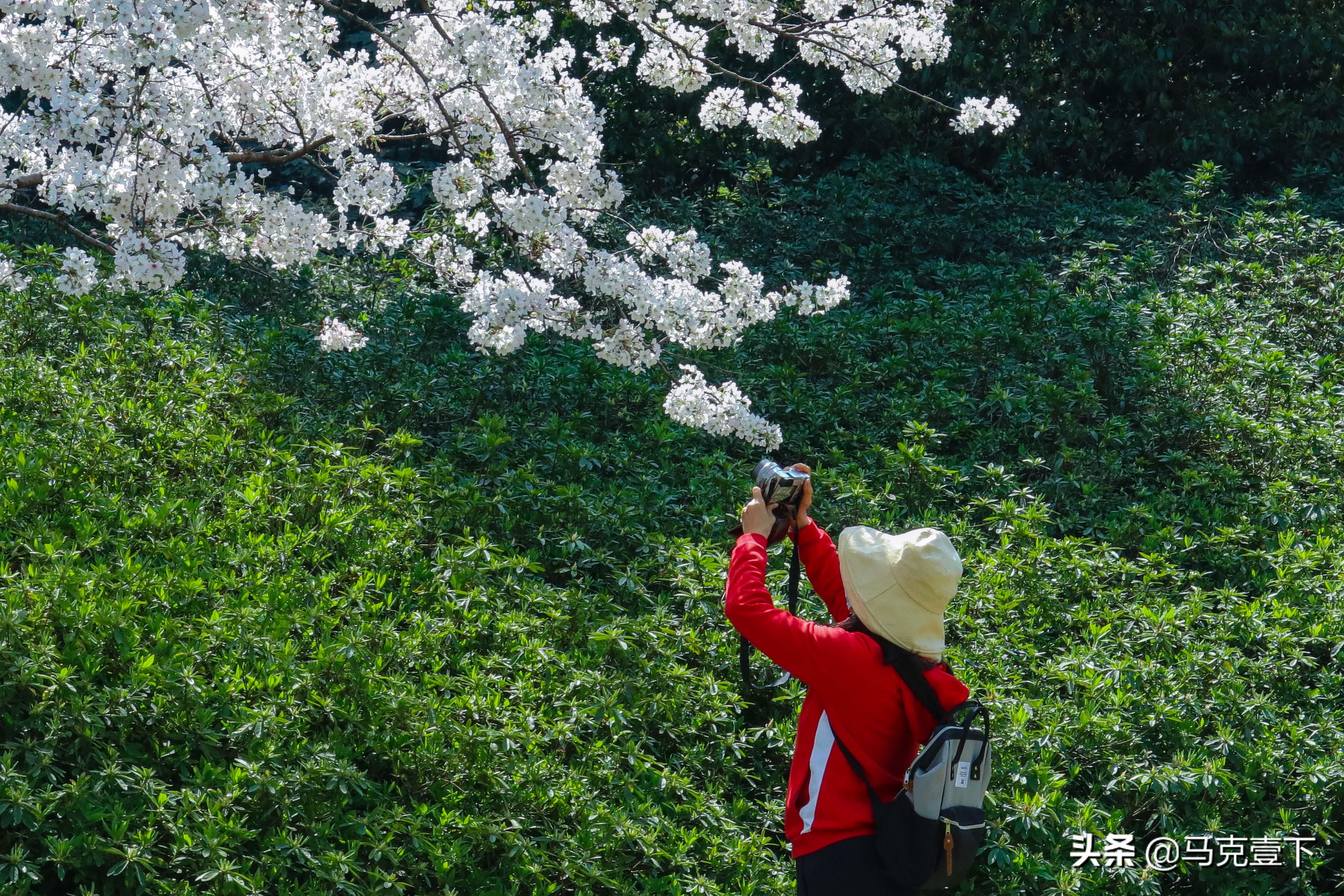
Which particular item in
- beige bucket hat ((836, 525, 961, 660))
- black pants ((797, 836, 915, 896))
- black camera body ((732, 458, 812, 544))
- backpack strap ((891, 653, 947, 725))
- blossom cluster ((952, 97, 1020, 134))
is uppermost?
blossom cluster ((952, 97, 1020, 134))

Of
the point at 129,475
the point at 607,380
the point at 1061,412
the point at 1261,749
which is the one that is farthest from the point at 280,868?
the point at 1061,412

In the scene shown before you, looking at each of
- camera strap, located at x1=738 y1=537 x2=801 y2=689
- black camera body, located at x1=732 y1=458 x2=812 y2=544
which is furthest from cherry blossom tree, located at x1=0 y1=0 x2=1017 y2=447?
black camera body, located at x1=732 y1=458 x2=812 y2=544

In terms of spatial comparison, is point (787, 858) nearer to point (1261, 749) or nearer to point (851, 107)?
point (1261, 749)

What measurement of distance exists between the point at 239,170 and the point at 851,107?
6029mm

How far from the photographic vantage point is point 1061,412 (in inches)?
239

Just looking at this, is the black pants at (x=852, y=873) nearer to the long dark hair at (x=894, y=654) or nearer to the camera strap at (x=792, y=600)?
the long dark hair at (x=894, y=654)

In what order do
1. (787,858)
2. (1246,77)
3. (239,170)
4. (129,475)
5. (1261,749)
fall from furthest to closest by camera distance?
(1246,77)
(129,475)
(239,170)
(1261,749)
(787,858)

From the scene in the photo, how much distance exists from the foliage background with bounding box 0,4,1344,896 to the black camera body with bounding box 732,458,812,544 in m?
1.07

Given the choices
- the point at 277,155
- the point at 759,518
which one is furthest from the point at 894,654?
the point at 277,155

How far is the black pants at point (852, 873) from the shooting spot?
98.9 inches

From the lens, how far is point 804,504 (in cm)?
291

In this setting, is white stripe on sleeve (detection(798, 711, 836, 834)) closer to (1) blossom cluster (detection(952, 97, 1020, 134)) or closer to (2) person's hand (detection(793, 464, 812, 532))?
(2) person's hand (detection(793, 464, 812, 532))

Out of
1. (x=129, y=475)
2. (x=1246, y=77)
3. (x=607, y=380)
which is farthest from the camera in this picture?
(x=1246, y=77)

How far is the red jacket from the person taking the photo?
8.38 feet
